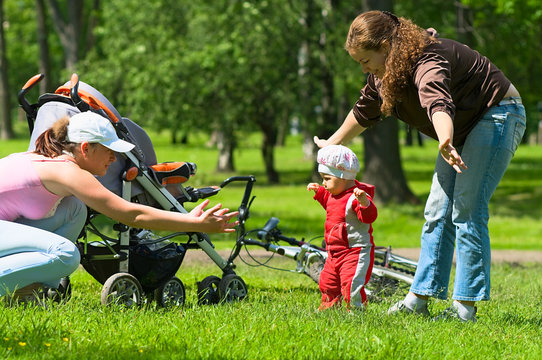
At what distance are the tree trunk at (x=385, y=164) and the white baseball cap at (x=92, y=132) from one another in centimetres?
1243

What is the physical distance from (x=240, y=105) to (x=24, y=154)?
56.4 feet

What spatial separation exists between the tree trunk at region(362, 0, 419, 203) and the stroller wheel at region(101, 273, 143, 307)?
A: 1210cm

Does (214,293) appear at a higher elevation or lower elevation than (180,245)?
lower

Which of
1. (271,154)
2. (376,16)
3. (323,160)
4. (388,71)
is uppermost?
(376,16)

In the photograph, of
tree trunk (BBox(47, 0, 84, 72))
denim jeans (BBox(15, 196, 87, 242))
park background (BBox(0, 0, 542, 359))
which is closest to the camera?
denim jeans (BBox(15, 196, 87, 242))

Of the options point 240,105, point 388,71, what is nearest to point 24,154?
point 388,71

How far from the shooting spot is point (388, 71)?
4.73 m

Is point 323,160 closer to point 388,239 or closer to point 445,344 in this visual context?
point 445,344

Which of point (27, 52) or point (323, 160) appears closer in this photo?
point (323, 160)

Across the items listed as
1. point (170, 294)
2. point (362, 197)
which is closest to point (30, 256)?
point (170, 294)

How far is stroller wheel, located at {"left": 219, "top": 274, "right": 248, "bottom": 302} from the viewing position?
5652 millimetres

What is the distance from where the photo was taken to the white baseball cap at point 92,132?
4.61 meters

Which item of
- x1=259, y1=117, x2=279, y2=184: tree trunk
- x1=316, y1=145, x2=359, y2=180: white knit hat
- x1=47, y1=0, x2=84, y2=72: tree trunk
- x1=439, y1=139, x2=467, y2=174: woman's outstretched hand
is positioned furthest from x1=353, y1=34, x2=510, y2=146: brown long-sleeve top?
x1=47, y1=0, x2=84, y2=72: tree trunk

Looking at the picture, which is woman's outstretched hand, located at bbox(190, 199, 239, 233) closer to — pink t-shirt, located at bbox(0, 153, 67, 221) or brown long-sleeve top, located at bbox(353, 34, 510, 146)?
pink t-shirt, located at bbox(0, 153, 67, 221)
